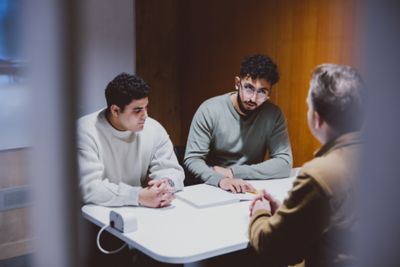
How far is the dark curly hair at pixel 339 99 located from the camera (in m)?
1.13

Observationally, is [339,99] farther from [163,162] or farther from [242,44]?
[242,44]

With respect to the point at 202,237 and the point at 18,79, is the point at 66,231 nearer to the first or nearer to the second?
the point at 18,79

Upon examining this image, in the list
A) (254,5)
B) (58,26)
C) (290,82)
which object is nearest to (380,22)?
(58,26)

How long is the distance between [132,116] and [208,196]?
1.47 feet

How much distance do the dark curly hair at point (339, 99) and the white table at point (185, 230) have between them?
0.49 meters

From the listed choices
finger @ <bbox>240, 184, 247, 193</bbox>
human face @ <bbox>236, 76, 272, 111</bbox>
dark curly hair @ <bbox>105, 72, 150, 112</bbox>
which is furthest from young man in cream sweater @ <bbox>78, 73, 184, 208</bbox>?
human face @ <bbox>236, 76, 272, 111</bbox>

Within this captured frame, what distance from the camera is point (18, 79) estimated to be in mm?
493

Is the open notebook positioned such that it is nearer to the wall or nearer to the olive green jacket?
the olive green jacket

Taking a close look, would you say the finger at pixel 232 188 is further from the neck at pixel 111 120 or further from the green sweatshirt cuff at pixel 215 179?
the neck at pixel 111 120

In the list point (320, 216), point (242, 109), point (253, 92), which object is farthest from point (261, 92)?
point (320, 216)

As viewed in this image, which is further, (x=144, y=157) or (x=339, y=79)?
(x=144, y=157)

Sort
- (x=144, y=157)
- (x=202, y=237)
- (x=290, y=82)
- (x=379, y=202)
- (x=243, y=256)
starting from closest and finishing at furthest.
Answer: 1. (x=379, y=202)
2. (x=202, y=237)
3. (x=243, y=256)
4. (x=144, y=157)
5. (x=290, y=82)

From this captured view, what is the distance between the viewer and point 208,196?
1829 mm

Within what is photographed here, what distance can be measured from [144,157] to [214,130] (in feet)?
1.55
